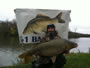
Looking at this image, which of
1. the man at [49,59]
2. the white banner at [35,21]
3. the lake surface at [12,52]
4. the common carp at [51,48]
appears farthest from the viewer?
the lake surface at [12,52]

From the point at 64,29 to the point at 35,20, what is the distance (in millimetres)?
823

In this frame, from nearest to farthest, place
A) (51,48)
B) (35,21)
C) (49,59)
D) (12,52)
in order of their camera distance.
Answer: (51,48) → (49,59) → (35,21) → (12,52)

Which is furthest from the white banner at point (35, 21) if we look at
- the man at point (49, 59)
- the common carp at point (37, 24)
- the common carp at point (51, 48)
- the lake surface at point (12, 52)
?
the lake surface at point (12, 52)

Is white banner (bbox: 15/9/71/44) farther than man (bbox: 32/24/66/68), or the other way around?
white banner (bbox: 15/9/71/44)

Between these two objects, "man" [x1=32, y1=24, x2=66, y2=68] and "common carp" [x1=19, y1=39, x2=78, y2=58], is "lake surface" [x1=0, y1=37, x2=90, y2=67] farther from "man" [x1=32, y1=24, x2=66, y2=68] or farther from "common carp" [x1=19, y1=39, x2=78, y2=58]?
"common carp" [x1=19, y1=39, x2=78, y2=58]

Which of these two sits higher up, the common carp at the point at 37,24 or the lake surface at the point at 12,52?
the common carp at the point at 37,24

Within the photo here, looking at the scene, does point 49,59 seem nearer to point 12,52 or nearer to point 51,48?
point 51,48

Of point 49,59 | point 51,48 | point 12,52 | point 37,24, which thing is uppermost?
point 37,24

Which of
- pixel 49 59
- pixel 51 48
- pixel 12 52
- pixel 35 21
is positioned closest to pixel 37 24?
pixel 35 21

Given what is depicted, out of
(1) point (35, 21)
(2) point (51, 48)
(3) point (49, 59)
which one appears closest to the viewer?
(2) point (51, 48)

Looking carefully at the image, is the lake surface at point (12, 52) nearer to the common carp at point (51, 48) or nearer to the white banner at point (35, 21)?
the white banner at point (35, 21)

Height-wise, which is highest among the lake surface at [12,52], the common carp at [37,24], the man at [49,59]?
the common carp at [37,24]

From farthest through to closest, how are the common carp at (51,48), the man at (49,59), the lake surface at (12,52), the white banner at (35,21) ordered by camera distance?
the lake surface at (12,52)
the white banner at (35,21)
the man at (49,59)
the common carp at (51,48)

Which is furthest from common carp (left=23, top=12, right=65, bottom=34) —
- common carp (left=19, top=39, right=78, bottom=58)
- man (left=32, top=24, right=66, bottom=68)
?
common carp (left=19, top=39, right=78, bottom=58)
